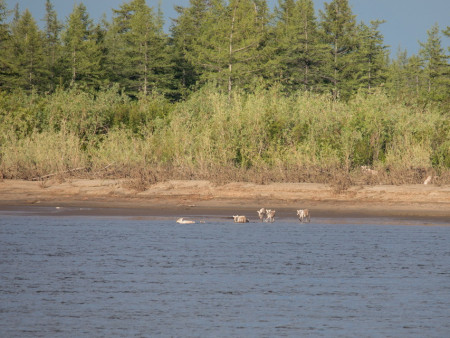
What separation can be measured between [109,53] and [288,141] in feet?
170

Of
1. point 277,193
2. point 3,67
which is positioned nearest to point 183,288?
point 277,193

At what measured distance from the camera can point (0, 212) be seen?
23.3 metres

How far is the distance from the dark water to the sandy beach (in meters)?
2.63

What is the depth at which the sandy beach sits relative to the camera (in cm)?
2225

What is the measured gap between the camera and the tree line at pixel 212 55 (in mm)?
58719

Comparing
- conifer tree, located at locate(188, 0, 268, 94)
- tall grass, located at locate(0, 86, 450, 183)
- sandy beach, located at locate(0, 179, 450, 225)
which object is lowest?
sandy beach, located at locate(0, 179, 450, 225)

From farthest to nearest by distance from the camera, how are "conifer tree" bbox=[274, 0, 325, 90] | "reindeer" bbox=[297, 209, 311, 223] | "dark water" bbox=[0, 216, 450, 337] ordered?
"conifer tree" bbox=[274, 0, 325, 90]
"reindeer" bbox=[297, 209, 311, 223]
"dark water" bbox=[0, 216, 450, 337]

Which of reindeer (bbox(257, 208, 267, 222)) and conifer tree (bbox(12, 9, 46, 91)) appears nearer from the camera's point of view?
reindeer (bbox(257, 208, 267, 222))

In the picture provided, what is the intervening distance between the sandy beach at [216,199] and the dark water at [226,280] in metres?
2.63

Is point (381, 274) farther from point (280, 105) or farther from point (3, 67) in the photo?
point (3, 67)

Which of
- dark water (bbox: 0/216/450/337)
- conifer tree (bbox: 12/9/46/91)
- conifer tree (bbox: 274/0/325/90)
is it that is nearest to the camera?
dark water (bbox: 0/216/450/337)

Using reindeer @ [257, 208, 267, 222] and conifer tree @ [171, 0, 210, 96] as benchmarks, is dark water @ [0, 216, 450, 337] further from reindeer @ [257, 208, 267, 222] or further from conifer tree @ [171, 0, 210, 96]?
conifer tree @ [171, 0, 210, 96]

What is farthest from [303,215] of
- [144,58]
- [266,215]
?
[144,58]

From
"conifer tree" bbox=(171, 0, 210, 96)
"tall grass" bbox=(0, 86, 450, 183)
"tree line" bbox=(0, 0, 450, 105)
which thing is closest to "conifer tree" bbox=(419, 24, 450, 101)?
"tree line" bbox=(0, 0, 450, 105)
